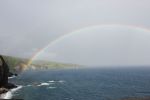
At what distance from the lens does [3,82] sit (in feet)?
112

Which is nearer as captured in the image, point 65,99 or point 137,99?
point 137,99

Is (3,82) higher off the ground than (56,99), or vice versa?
(3,82)

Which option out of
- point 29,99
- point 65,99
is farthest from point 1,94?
point 65,99

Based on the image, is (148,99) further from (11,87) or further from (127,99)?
(11,87)

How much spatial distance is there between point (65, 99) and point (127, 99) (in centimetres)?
2247

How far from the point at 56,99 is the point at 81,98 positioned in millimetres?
9914

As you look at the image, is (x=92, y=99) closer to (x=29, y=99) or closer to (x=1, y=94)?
(x=29, y=99)

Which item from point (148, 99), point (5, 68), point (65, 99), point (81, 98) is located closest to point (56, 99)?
point (65, 99)

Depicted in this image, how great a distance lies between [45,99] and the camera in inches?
3524

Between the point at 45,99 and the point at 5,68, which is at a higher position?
the point at 5,68

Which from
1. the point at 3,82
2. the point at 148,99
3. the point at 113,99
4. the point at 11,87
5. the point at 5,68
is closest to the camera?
the point at 3,82

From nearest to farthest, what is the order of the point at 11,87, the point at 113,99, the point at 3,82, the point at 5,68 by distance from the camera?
the point at 3,82 < the point at 5,68 < the point at 113,99 < the point at 11,87

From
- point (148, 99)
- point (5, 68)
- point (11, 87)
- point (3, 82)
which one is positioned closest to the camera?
point (3, 82)

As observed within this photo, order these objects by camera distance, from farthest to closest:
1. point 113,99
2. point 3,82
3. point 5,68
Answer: point 113,99, point 5,68, point 3,82
